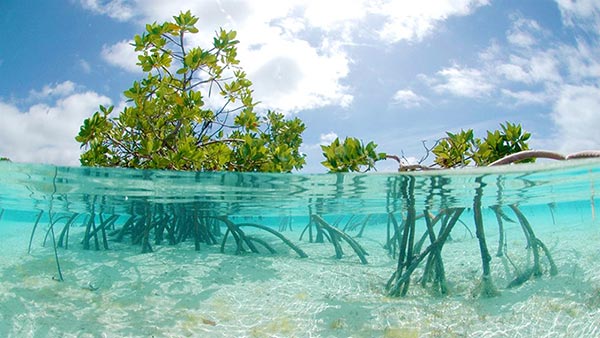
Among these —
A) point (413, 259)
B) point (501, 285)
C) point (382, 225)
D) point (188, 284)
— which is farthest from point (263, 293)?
point (382, 225)

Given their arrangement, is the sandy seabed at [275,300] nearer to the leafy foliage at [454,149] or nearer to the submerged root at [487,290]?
the submerged root at [487,290]

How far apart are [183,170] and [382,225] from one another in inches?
295

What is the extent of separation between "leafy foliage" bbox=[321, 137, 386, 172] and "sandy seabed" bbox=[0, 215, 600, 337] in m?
1.76

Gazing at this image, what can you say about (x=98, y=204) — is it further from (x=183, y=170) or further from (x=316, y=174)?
(x=316, y=174)

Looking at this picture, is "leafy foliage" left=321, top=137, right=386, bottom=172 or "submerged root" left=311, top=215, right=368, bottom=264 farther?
"submerged root" left=311, top=215, right=368, bottom=264

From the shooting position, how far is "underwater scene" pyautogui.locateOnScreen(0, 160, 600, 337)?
4531 millimetres

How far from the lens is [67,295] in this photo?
5262 millimetres

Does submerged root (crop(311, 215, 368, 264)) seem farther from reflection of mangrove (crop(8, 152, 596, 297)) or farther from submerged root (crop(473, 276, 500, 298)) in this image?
submerged root (crop(473, 276, 500, 298))

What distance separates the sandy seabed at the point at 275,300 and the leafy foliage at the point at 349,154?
1.76 metres

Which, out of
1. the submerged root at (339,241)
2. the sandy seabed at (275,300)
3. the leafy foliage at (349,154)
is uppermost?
the leafy foliage at (349,154)

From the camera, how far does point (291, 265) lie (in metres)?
6.53

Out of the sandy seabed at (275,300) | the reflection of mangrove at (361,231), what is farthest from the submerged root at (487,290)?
the sandy seabed at (275,300)

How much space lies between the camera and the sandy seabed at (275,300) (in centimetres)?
441

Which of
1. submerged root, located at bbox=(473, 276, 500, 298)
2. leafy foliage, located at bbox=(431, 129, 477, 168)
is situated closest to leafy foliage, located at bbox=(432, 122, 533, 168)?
leafy foliage, located at bbox=(431, 129, 477, 168)
